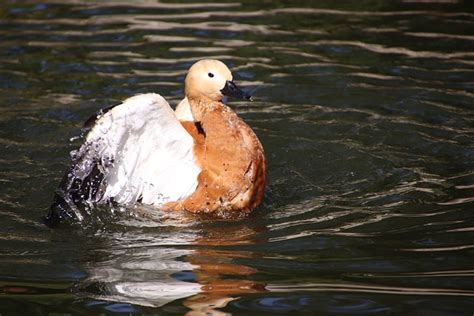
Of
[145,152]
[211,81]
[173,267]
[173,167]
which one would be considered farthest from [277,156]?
[173,267]

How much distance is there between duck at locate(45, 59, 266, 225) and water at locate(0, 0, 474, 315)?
0.56 feet

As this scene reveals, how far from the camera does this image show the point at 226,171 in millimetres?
6941

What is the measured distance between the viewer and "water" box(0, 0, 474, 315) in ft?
17.6

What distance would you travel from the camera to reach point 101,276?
5594 millimetres

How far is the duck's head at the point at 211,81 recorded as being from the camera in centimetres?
719

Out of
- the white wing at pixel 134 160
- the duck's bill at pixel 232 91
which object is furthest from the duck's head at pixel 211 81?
the white wing at pixel 134 160

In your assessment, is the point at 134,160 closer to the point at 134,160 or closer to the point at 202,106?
the point at 134,160

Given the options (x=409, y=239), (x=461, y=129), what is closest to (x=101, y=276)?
(x=409, y=239)

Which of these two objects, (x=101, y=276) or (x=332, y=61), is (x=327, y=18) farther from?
(x=101, y=276)

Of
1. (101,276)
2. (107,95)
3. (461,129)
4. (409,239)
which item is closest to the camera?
(101,276)

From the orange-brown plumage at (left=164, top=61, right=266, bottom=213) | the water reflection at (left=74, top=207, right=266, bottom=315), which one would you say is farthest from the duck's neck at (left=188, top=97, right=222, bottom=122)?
the water reflection at (left=74, top=207, right=266, bottom=315)

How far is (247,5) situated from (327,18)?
1.05 metres

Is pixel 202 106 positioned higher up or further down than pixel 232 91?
further down

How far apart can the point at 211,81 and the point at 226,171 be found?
74cm
